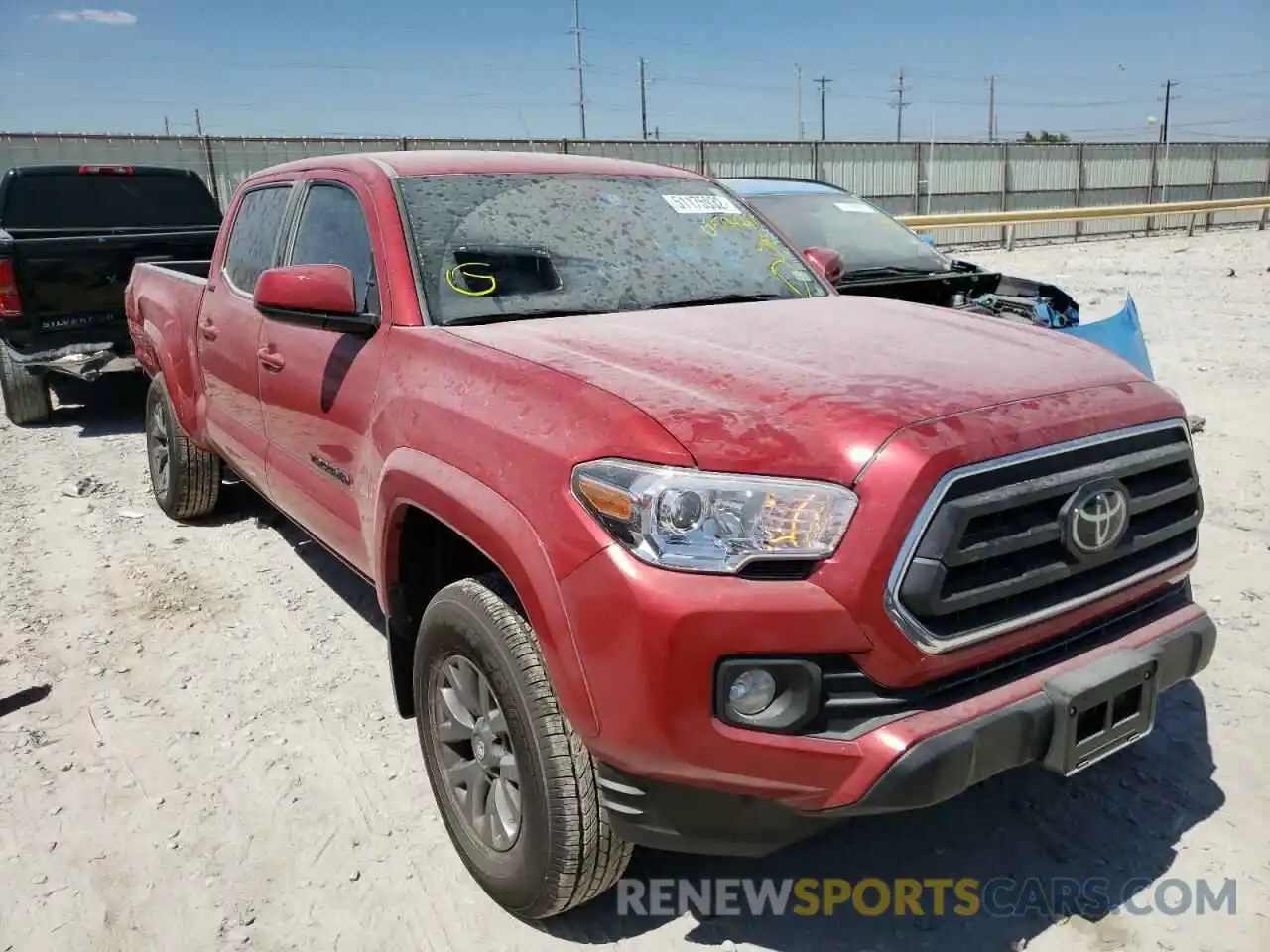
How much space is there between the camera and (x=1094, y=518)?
2.25m

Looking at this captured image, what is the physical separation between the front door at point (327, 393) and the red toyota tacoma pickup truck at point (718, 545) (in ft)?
0.09

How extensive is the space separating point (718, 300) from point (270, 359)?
5.61 feet

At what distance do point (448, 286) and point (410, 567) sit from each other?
0.87m

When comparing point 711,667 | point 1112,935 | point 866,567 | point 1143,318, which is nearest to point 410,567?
point 711,667

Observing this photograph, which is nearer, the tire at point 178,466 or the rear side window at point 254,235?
the rear side window at point 254,235

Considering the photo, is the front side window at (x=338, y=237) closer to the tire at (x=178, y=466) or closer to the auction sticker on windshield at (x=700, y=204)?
the auction sticker on windshield at (x=700, y=204)

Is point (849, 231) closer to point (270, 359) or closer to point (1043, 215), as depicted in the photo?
point (270, 359)

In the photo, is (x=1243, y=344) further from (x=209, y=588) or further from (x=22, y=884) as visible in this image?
(x=22, y=884)

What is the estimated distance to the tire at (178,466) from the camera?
5.46 m

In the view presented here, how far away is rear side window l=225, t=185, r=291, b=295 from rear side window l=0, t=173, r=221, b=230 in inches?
200

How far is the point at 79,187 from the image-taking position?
8.81 m

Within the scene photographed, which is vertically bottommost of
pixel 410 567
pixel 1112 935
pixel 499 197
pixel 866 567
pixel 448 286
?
pixel 1112 935

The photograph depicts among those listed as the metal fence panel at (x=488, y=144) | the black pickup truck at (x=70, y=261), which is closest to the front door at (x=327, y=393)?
the black pickup truck at (x=70, y=261)

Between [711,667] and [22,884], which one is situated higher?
[711,667]
